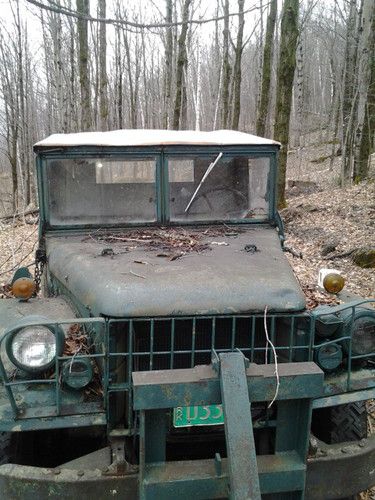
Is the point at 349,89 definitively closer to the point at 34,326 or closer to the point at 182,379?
the point at 34,326

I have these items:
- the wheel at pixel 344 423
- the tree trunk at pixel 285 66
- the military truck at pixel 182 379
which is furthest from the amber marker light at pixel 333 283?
the tree trunk at pixel 285 66

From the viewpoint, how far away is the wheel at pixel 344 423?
3279 mm

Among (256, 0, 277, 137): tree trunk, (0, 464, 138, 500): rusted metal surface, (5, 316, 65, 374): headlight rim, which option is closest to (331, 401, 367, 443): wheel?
(0, 464, 138, 500): rusted metal surface

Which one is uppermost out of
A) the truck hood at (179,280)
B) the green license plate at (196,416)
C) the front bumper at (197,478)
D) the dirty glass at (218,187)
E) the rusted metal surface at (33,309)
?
the dirty glass at (218,187)

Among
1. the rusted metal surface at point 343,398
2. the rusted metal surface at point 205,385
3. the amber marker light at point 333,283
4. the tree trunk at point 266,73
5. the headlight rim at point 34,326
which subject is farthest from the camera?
the tree trunk at point 266,73

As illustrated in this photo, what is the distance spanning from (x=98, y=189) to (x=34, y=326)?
1.99m

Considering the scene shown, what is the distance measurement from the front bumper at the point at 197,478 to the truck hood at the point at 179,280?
31.5 inches

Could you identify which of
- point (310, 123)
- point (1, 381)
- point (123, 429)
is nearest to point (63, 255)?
point (1, 381)

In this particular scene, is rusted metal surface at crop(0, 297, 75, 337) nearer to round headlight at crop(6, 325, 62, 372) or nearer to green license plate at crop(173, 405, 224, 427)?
round headlight at crop(6, 325, 62, 372)

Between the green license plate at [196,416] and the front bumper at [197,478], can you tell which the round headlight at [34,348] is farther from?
the green license plate at [196,416]

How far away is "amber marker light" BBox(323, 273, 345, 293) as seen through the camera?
3984 millimetres

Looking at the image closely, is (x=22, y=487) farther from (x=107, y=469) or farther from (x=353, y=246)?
(x=353, y=246)

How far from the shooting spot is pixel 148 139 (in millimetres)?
4488

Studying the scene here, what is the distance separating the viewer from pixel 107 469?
2.66m
